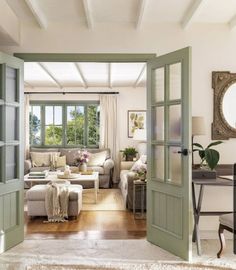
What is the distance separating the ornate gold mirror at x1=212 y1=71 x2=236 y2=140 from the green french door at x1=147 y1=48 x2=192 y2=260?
787mm

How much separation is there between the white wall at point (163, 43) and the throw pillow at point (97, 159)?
4.71m

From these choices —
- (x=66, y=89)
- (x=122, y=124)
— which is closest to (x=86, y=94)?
(x=66, y=89)

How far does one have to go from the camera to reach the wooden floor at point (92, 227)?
15.2 feet

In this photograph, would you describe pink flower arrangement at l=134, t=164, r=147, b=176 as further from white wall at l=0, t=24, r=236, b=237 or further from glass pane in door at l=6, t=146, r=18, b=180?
glass pane in door at l=6, t=146, r=18, b=180

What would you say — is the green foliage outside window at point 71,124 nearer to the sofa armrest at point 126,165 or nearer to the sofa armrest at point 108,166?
the sofa armrest at point 108,166

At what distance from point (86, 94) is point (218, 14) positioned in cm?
594

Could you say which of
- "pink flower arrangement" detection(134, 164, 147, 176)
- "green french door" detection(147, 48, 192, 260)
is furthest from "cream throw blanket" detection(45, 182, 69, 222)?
"green french door" detection(147, 48, 192, 260)

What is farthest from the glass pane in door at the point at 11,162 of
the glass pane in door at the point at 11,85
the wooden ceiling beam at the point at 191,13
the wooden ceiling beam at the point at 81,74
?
the wooden ceiling beam at the point at 81,74

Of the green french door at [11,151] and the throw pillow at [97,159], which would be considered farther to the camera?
the throw pillow at [97,159]

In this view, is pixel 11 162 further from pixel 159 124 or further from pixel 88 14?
pixel 88 14

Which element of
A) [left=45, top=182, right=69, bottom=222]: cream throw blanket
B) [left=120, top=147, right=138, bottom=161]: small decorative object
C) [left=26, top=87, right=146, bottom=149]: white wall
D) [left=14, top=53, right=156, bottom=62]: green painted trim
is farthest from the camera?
[left=26, top=87, right=146, bottom=149]: white wall

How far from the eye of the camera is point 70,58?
175 inches

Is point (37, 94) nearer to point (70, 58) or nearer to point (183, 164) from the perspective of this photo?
point (70, 58)

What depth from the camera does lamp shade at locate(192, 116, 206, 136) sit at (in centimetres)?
413
